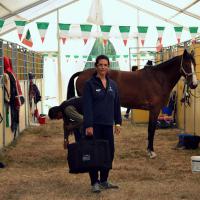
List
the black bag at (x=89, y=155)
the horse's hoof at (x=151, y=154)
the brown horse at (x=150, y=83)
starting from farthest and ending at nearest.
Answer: the brown horse at (x=150, y=83), the horse's hoof at (x=151, y=154), the black bag at (x=89, y=155)

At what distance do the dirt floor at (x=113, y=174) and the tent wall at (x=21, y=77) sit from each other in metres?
0.32

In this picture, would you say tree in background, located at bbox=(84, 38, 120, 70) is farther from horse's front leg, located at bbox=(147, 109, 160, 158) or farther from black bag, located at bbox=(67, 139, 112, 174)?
black bag, located at bbox=(67, 139, 112, 174)

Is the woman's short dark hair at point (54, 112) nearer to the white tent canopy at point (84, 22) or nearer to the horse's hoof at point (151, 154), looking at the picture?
the horse's hoof at point (151, 154)

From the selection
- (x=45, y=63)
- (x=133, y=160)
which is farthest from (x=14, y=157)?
(x=45, y=63)

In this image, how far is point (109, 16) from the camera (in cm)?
1466

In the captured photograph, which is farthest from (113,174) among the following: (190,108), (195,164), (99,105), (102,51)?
(102,51)

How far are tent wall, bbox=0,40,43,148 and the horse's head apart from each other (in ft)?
9.37

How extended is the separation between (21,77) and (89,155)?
A: 19.1 ft

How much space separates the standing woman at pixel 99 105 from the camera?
4.10 meters

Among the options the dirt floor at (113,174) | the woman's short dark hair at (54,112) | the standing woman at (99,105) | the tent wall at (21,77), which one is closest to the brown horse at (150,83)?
the dirt floor at (113,174)

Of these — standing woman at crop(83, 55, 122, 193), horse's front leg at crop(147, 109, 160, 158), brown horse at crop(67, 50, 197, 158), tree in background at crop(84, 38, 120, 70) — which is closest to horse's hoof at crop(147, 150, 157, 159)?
horse's front leg at crop(147, 109, 160, 158)

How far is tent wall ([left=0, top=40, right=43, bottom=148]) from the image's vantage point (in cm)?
707

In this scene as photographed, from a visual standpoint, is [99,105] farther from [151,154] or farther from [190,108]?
[190,108]

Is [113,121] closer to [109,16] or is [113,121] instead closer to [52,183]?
[52,183]
